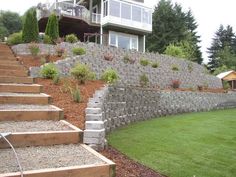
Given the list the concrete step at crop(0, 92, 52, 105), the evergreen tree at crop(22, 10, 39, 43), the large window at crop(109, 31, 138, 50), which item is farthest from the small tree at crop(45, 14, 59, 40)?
the concrete step at crop(0, 92, 52, 105)

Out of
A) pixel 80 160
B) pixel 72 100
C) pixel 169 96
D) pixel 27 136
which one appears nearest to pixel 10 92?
pixel 72 100

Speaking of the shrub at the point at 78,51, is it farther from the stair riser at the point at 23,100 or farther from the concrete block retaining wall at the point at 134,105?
→ the stair riser at the point at 23,100

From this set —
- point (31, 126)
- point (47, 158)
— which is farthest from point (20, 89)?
point (47, 158)

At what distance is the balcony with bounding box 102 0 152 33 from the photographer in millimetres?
24531

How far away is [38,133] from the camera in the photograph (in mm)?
4910

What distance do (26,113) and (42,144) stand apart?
43.1 inches

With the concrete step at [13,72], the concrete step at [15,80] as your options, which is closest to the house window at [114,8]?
the concrete step at [13,72]

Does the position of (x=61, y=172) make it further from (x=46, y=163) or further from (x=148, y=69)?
(x=148, y=69)

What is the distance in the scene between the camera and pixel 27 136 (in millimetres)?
4820

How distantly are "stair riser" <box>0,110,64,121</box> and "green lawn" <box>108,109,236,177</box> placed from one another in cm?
136

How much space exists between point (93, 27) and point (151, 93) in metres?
13.7

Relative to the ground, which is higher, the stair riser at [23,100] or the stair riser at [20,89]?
the stair riser at [20,89]

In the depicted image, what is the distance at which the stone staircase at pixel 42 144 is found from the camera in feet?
13.1

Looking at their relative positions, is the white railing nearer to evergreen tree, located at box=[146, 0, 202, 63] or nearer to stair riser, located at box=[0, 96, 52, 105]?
evergreen tree, located at box=[146, 0, 202, 63]
